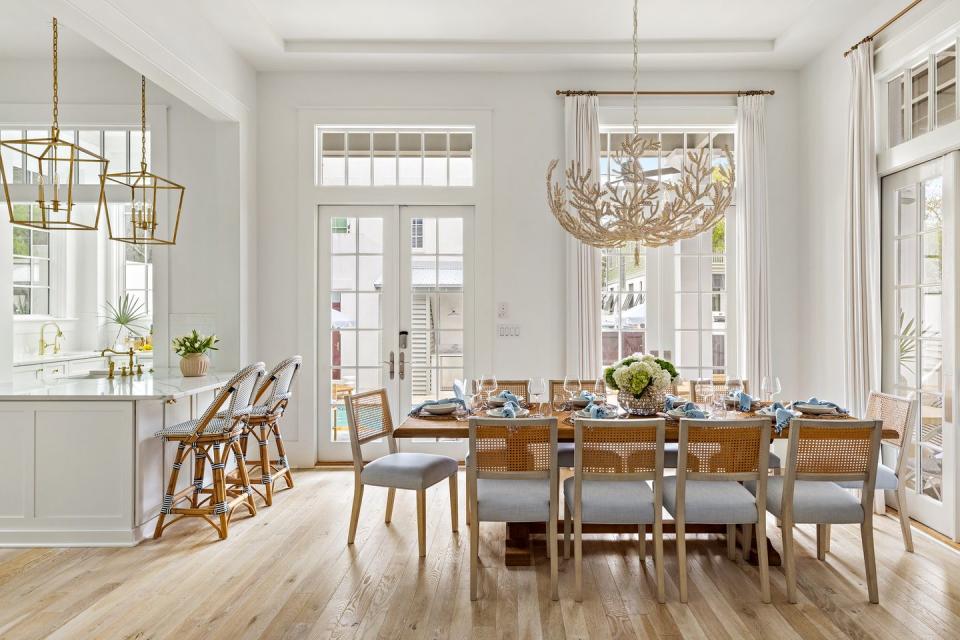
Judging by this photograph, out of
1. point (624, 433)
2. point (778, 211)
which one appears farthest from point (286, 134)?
point (778, 211)

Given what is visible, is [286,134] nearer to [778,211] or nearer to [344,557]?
[344,557]

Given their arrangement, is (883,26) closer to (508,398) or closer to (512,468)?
(508,398)

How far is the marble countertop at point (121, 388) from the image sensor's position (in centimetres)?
339

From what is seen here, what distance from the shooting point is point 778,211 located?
16.8ft

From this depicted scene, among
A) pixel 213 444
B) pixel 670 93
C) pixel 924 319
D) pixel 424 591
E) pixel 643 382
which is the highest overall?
pixel 670 93

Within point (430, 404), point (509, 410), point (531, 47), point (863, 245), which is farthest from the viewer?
point (531, 47)

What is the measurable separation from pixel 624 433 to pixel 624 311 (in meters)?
2.65

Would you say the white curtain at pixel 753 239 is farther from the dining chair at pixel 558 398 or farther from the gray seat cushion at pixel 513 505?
the gray seat cushion at pixel 513 505

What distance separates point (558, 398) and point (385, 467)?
1411mm

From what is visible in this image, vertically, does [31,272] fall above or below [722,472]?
above

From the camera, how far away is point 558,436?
2.95 metres

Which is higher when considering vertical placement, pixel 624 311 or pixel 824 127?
pixel 824 127

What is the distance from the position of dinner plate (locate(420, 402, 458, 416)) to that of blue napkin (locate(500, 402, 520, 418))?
12.0 inches

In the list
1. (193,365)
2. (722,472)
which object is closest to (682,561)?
(722,472)
